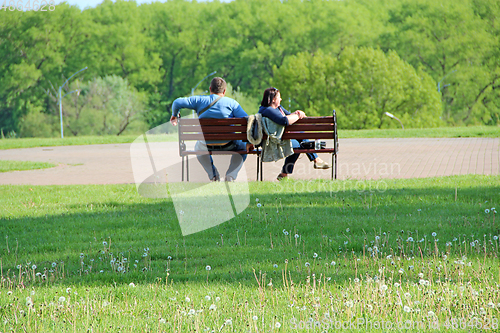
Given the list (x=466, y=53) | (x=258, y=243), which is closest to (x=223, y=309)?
(x=258, y=243)


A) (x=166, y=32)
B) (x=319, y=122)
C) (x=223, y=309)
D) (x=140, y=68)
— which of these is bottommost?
(x=223, y=309)

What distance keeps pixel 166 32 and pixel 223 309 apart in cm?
6691

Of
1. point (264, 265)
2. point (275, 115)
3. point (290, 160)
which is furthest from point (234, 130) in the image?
point (264, 265)

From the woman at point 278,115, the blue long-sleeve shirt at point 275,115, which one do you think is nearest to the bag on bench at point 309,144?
the woman at point 278,115

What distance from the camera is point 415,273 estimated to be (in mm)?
4059

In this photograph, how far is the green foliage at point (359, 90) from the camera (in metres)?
46.8

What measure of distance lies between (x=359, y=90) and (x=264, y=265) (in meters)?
44.0

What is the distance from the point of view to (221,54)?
65125mm

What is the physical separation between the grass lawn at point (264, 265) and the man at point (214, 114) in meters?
1.51

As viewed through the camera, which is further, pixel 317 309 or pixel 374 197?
pixel 374 197

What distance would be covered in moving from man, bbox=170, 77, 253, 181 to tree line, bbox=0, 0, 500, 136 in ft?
130

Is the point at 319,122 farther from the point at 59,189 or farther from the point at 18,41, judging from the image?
the point at 18,41

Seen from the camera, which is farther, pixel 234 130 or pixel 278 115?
pixel 234 130

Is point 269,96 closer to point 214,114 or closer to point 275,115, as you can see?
point 275,115
